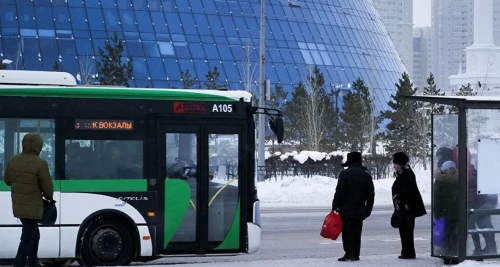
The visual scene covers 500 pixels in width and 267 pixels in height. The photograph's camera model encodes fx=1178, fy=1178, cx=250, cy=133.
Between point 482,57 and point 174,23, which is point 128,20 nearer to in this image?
point 174,23

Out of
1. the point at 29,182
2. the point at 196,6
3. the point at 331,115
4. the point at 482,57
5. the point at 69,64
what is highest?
the point at 482,57

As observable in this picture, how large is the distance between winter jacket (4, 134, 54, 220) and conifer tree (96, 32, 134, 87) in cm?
4145

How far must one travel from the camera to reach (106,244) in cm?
1501

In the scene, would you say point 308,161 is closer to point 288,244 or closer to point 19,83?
point 288,244

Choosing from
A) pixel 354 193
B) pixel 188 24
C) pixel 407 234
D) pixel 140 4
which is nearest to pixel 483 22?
pixel 188 24

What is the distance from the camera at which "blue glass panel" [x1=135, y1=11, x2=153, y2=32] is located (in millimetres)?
60781

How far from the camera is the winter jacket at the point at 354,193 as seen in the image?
49.2ft

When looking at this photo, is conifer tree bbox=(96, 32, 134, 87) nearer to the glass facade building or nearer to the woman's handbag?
the glass facade building

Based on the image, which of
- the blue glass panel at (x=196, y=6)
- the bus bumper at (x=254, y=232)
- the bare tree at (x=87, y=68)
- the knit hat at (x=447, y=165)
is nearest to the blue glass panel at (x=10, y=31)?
the bare tree at (x=87, y=68)

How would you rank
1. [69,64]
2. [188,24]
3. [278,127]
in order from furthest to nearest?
[188,24] → [69,64] → [278,127]

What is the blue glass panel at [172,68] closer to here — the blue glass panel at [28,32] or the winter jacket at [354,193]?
the blue glass panel at [28,32]

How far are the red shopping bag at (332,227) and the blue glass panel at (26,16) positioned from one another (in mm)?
45527

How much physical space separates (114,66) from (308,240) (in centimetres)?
3683

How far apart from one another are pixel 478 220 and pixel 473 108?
1367 mm
